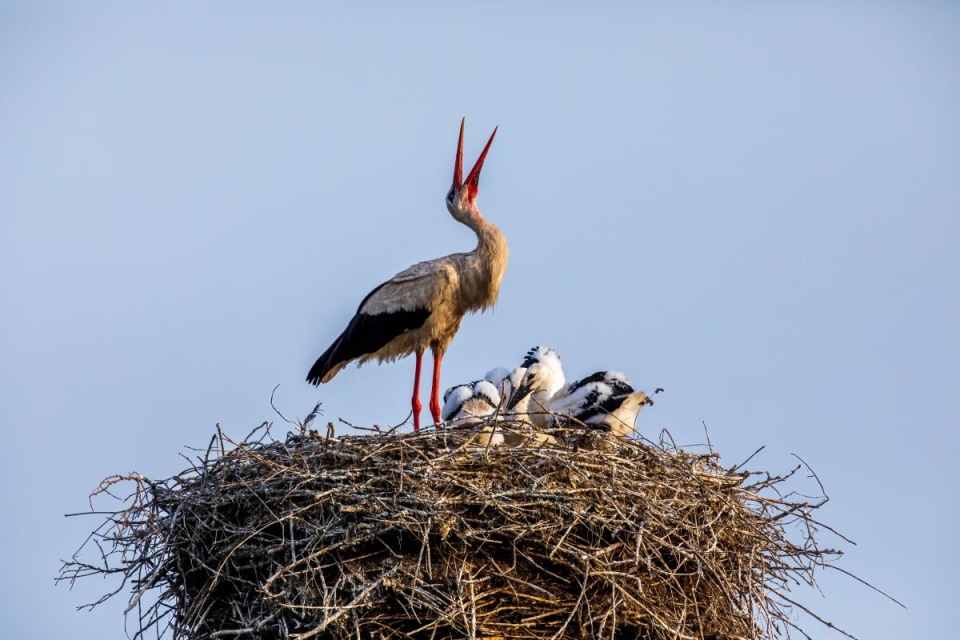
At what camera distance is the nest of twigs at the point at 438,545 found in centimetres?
577

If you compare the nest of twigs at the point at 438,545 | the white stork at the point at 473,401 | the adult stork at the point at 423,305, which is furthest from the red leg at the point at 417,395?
the nest of twigs at the point at 438,545

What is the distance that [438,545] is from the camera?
5.91 m

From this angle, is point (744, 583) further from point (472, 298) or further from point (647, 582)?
point (472, 298)

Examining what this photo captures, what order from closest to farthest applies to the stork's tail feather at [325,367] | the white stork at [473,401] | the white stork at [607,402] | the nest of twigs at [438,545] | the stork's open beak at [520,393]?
the nest of twigs at [438,545] < the white stork at [607,402] < the white stork at [473,401] < the stork's open beak at [520,393] < the stork's tail feather at [325,367]

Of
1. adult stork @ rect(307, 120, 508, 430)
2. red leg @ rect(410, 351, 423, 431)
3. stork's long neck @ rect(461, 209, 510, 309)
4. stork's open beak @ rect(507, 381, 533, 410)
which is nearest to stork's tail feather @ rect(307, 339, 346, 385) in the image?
adult stork @ rect(307, 120, 508, 430)

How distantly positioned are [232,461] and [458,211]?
312 cm

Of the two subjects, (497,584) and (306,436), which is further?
(306,436)

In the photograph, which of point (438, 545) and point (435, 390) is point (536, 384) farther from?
point (438, 545)

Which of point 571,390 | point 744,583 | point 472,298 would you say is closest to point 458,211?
point 472,298

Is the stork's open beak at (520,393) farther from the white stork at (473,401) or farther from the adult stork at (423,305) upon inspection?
the adult stork at (423,305)

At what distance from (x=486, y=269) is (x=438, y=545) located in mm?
3081

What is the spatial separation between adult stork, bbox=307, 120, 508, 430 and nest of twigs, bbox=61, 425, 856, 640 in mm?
2260

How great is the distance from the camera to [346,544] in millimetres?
5805

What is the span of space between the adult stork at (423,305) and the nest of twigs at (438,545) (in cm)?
226
